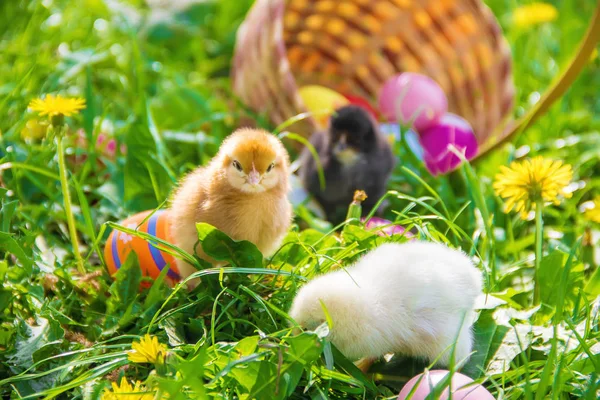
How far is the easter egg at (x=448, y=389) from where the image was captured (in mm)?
1397

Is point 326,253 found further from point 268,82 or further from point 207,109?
point 207,109

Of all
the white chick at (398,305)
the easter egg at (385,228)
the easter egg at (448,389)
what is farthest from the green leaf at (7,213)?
the easter egg at (448,389)

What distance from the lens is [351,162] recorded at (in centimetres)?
241

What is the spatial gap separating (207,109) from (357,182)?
0.86 m

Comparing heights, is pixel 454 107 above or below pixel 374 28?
below

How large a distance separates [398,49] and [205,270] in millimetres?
2107

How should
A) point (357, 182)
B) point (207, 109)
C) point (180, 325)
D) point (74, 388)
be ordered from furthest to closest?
1. point (207, 109)
2. point (357, 182)
3. point (180, 325)
4. point (74, 388)

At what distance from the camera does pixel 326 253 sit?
187 centimetres

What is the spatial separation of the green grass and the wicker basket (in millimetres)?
260

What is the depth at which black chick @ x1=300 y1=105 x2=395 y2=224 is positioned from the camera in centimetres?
240

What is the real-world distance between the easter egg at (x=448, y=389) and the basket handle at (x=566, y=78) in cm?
134

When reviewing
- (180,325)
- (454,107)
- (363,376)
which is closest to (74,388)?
(180,325)

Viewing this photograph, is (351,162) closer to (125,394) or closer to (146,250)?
(146,250)

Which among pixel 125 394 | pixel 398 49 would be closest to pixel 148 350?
pixel 125 394
